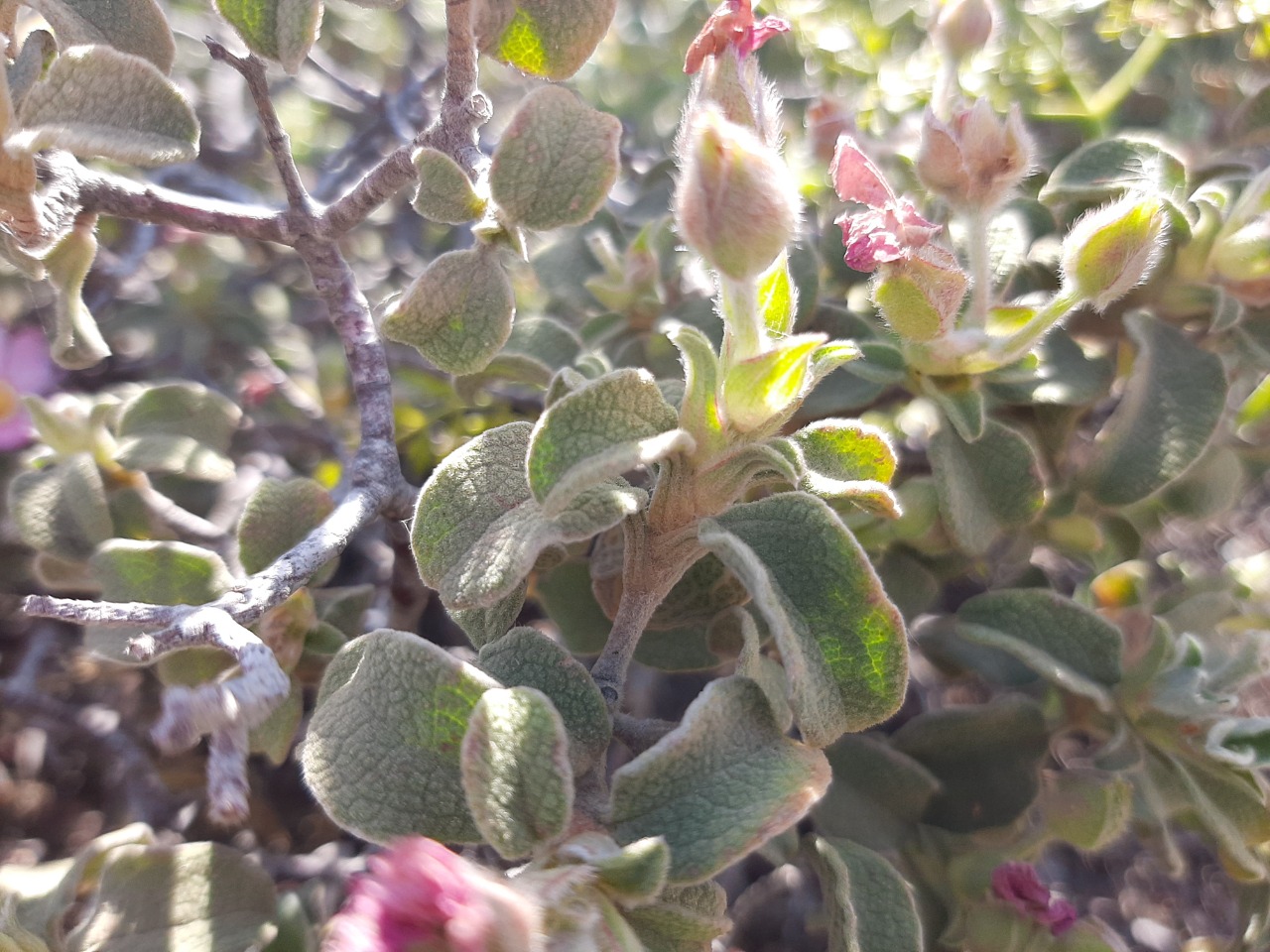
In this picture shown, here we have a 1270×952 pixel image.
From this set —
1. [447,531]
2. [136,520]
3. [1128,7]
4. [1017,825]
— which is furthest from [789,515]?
[1128,7]

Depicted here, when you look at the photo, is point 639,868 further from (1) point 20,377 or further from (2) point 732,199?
(1) point 20,377

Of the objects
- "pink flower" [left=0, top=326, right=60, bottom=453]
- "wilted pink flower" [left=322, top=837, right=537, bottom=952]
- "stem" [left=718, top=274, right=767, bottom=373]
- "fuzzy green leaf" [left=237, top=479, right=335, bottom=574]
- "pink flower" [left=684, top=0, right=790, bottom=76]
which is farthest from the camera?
"pink flower" [left=0, top=326, right=60, bottom=453]

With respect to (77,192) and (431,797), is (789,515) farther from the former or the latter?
(77,192)

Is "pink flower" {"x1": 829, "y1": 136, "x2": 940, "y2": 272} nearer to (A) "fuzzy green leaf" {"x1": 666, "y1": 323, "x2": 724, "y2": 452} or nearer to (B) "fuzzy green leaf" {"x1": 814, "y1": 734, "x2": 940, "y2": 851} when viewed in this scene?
(A) "fuzzy green leaf" {"x1": 666, "y1": 323, "x2": 724, "y2": 452}

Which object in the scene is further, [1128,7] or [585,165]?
[1128,7]

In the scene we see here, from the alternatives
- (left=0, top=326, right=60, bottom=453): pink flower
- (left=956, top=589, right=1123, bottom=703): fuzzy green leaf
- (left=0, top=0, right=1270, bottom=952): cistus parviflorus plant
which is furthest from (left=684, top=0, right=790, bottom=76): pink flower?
(left=0, top=326, right=60, bottom=453): pink flower

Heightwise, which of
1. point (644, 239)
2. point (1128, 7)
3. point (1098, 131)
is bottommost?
point (644, 239)
